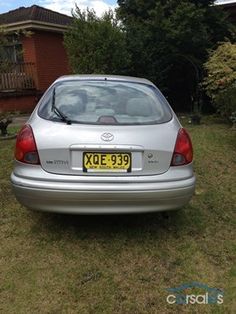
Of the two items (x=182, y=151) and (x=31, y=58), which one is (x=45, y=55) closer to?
(x=31, y=58)

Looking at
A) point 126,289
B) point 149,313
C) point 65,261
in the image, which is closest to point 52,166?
point 65,261

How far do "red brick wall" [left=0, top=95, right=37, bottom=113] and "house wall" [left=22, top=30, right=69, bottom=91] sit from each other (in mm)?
675

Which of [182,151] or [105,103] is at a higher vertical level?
[105,103]

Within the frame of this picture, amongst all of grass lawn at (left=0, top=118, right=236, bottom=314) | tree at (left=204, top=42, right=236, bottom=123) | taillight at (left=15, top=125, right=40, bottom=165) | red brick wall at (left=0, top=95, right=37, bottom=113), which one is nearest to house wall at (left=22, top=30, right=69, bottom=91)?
red brick wall at (left=0, top=95, right=37, bottom=113)

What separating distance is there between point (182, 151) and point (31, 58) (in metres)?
13.3

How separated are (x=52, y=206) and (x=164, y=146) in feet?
3.57

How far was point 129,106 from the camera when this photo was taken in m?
4.11

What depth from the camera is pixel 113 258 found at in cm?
368

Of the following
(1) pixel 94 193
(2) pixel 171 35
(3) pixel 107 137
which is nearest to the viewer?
(1) pixel 94 193

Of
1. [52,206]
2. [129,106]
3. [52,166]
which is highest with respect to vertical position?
[129,106]

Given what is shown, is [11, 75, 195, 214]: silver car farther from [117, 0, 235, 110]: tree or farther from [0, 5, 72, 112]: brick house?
[0, 5, 72, 112]: brick house

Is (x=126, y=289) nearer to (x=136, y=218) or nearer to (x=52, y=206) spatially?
(x=52, y=206)

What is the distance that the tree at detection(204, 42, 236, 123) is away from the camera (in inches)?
385

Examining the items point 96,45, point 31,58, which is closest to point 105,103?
point 96,45
